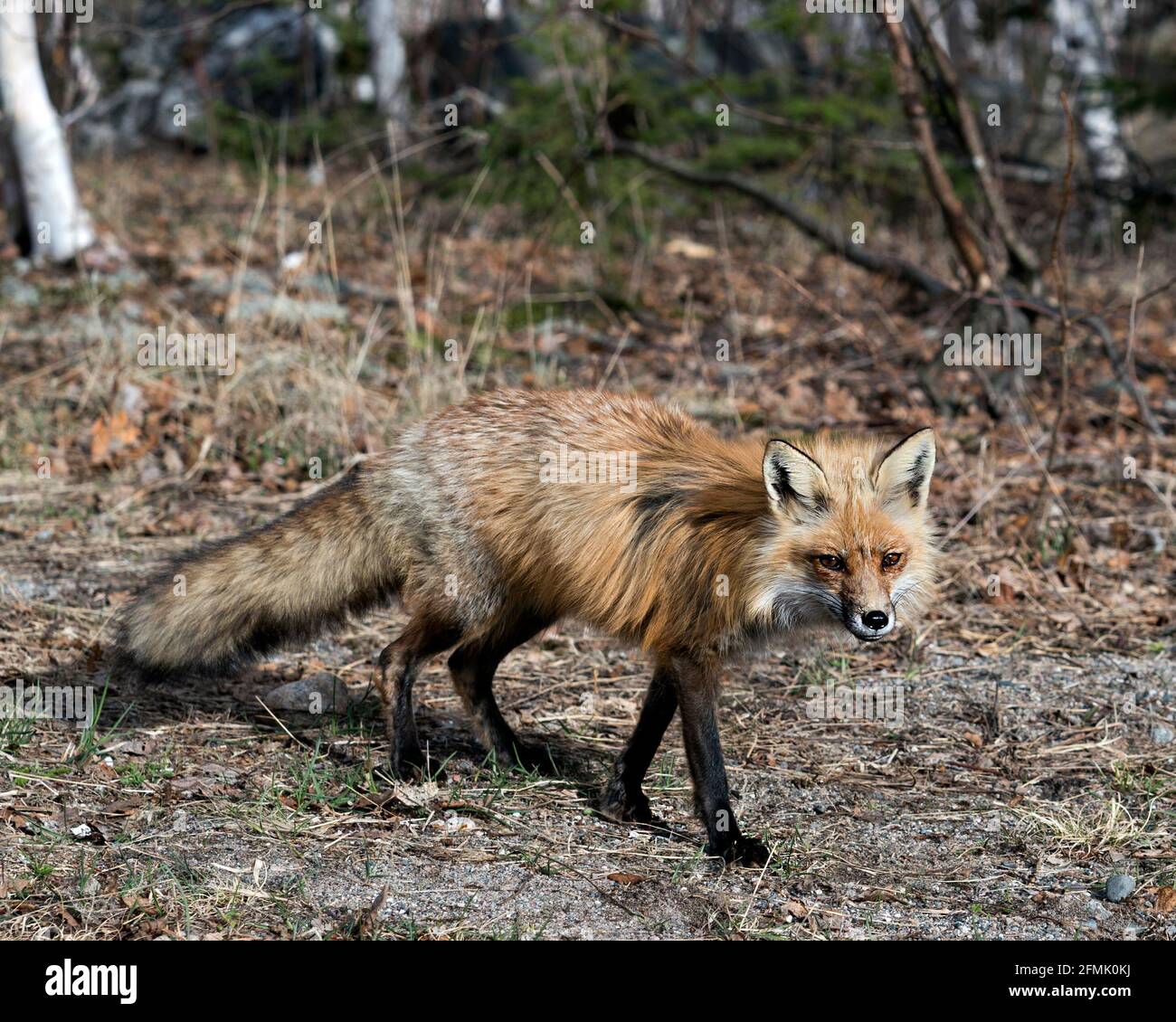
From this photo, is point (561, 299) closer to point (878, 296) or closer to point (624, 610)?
point (878, 296)

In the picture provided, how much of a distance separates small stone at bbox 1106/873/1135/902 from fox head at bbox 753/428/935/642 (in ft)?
3.40

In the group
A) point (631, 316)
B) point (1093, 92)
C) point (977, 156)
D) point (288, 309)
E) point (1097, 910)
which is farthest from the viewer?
point (1093, 92)

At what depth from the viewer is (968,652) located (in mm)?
5859

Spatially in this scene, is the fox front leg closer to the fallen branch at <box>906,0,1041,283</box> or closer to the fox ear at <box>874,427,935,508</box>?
the fox ear at <box>874,427,935,508</box>

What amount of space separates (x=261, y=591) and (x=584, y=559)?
1.27 m

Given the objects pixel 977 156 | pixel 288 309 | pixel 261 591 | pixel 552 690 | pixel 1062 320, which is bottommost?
pixel 552 690

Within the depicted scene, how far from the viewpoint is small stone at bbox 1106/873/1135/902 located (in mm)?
3859

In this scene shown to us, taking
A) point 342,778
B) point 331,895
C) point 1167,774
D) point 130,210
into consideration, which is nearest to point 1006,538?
point 1167,774

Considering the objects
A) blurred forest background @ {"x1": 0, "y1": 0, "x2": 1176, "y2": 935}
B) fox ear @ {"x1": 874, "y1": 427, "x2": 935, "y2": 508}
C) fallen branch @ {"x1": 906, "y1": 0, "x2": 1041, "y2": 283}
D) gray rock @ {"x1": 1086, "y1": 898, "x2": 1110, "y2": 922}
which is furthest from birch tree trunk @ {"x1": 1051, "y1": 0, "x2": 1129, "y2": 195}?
gray rock @ {"x1": 1086, "y1": 898, "x2": 1110, "y2": 922}

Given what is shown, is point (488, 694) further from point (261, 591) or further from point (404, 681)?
point (261, 591)

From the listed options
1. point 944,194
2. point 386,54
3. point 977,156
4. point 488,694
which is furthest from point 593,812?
point 386,54

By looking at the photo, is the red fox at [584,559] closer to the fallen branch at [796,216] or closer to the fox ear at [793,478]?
the fox ear at [793,478]

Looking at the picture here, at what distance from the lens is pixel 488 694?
4941 mm

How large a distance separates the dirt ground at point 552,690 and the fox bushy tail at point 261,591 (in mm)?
240
